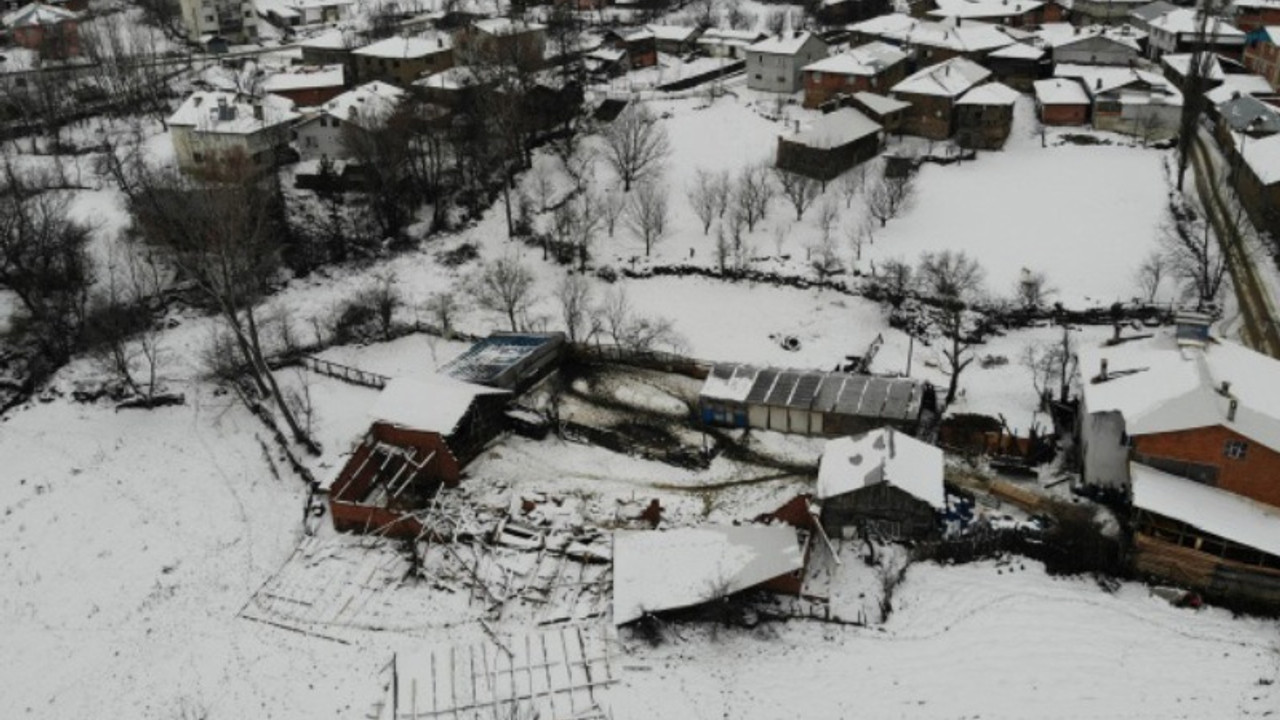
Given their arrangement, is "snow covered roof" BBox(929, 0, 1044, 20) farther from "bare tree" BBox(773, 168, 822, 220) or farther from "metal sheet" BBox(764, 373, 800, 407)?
"metal sheet" BBox(764, 373, 800, 407)

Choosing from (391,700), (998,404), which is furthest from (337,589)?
(998,404)

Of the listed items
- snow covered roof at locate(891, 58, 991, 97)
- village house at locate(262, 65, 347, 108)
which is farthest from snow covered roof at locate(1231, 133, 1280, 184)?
village house at locate(262, 65, 347, 108)

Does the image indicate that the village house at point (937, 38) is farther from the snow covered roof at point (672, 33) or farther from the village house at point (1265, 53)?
the village house at point (1265, 53)

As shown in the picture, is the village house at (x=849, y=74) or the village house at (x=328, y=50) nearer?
the village house at (x=849, y=74)

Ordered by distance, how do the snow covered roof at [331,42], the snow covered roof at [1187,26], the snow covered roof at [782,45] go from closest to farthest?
the snow covered roof at [782,45] → the snow covered roof at [1187,26] → the snow covered roof at [331,42]

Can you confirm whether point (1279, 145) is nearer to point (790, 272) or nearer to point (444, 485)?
point (790, 272)

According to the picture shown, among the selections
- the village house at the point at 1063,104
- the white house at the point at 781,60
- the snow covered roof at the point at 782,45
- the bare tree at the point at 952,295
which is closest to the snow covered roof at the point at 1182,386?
the bare tree at the point at 952,295
